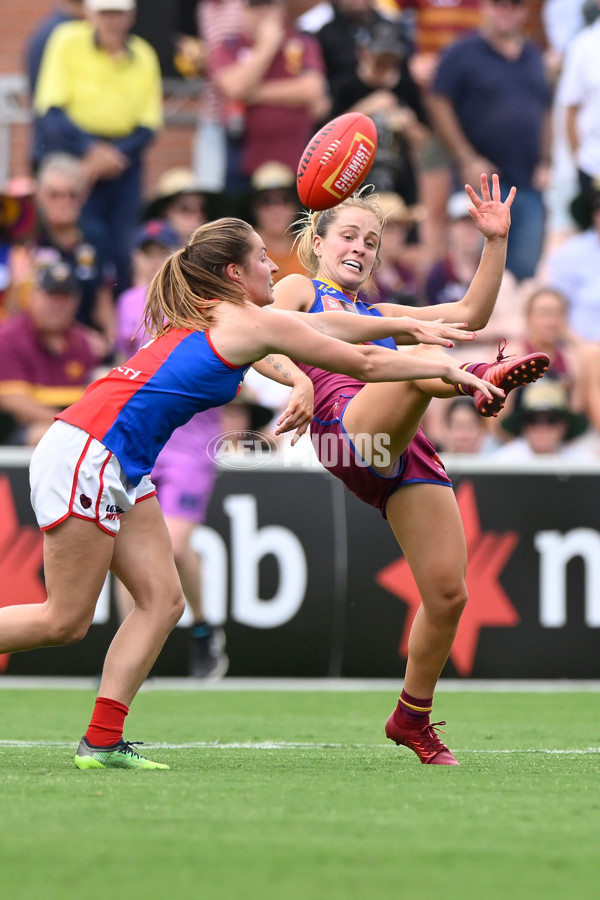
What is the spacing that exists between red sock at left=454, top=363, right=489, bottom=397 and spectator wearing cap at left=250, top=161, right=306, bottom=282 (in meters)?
6.08

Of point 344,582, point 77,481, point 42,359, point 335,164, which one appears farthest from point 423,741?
point 42,359

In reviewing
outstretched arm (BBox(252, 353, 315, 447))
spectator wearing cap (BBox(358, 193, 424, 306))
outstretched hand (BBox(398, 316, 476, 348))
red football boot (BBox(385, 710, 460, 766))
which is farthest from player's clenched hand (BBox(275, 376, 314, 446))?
spectator wearing cap (BBox(358, 193, 424, 306))

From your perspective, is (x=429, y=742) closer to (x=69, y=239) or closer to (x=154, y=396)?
(x=154, y=396)

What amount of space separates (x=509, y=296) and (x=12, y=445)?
13.3 ft

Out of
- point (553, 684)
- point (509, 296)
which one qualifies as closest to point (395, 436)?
point (553, 684)

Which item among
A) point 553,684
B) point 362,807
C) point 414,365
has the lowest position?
point 553,684

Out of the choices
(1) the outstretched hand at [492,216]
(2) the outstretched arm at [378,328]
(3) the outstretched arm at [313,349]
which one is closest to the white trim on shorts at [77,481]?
(3) the outstretched arm at [313,349]

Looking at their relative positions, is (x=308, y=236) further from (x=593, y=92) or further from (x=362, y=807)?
(x=593, y=92)

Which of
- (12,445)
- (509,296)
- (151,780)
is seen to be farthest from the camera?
(509,296)

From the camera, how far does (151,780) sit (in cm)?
467

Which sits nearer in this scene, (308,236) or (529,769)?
(529,769)

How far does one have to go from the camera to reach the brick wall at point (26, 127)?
46.5ft

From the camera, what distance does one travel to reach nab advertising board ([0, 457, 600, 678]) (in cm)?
917

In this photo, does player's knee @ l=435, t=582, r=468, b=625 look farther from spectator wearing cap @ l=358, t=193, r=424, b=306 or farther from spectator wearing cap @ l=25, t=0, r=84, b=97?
spectator wearing cap @ l=25, t=0, r=84, b=97
